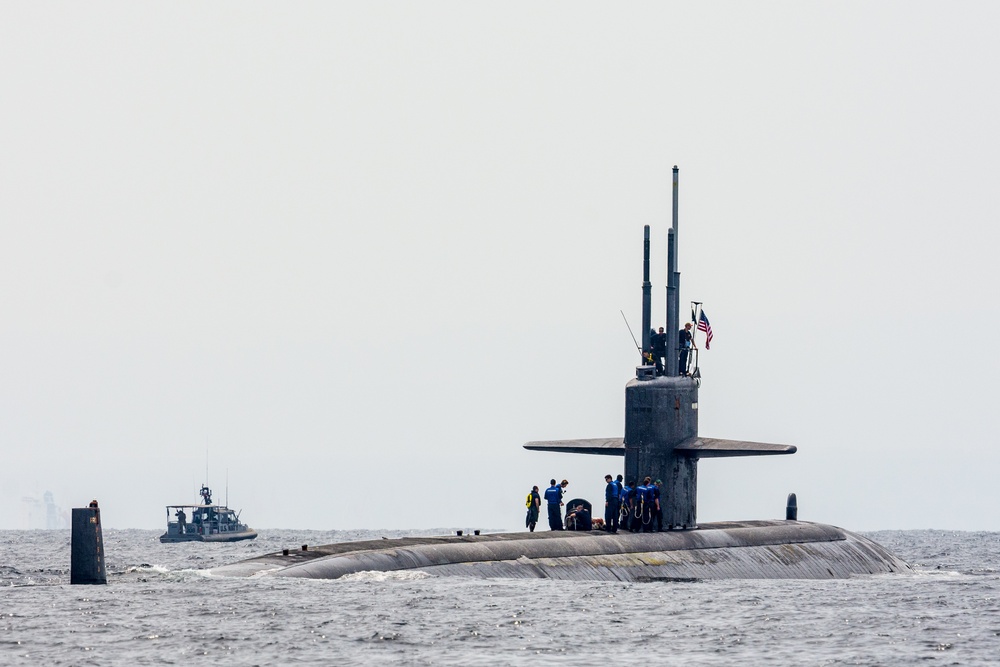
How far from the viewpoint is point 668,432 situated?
102ft

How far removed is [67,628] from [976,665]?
1154 centimetres

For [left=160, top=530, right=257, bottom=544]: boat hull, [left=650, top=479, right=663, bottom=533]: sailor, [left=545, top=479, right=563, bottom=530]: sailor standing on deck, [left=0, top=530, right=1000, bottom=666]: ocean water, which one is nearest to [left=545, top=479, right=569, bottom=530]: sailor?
[left=545, top=479, right=563, bottom=530]: sailor standing on deck

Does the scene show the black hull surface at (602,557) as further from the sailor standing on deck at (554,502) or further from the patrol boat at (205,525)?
the patrol boat at (205,525)

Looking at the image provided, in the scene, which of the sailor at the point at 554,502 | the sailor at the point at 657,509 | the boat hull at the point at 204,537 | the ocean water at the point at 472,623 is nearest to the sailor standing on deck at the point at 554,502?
the sailor at the point at 554,502

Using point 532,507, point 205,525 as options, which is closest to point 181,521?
point 205,525

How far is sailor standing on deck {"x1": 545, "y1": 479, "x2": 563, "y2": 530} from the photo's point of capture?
104 ft

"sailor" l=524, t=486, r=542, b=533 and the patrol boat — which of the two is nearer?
"sailor" l=524, t=486, r=542, b=533

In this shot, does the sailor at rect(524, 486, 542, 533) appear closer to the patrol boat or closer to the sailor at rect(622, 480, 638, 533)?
the sailor at rect(622, 480, 638, 533)

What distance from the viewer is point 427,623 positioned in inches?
830

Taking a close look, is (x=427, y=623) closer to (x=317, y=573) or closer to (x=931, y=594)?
(x=317, y=573)

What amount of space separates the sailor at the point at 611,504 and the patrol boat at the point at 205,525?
5213cm

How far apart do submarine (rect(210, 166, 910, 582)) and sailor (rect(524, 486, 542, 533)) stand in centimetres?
91

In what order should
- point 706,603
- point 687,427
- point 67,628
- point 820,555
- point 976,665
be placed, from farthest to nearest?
point 820,555, point 687,427, point 706,603, point 67,628, point 976,665

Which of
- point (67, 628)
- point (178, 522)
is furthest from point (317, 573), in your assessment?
point (178, 522)
